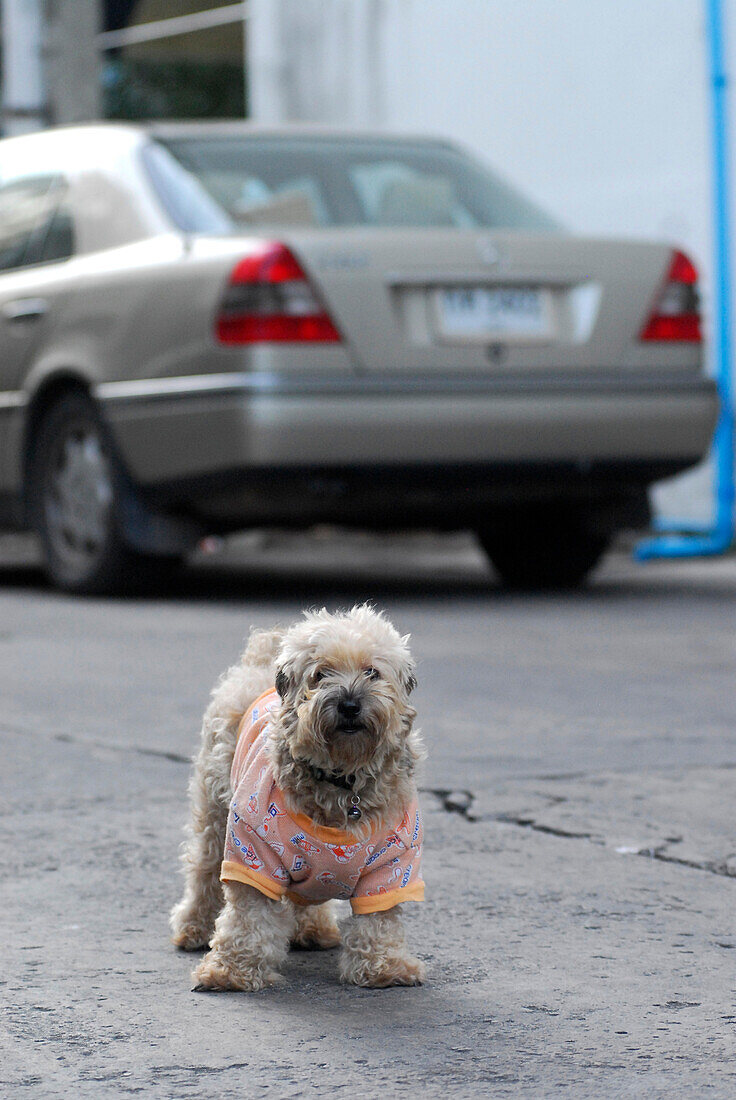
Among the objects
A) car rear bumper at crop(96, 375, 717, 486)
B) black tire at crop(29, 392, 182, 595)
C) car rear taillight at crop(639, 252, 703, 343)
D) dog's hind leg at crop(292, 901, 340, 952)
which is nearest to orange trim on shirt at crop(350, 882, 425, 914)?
dog's hind leg at crop(292, 901, 340, 952)

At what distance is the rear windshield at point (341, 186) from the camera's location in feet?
24.4

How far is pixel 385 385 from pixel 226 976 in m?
4.26

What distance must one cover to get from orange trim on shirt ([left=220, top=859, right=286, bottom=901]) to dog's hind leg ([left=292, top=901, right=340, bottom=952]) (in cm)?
30

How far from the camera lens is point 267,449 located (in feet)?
22.5

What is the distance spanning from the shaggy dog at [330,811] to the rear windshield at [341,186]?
14.8 ft

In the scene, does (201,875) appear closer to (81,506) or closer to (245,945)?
(245,945)

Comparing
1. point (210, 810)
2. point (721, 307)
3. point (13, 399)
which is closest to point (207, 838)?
point (210, 810)

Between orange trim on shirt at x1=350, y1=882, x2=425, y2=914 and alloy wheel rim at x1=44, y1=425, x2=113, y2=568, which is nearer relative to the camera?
orange trim on shirt at x1=350, y1=882, x2=425, y2=914

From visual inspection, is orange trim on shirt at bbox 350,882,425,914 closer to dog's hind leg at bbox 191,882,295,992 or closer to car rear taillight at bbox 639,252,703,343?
dog's hind leg at bbox 191,882,295,992

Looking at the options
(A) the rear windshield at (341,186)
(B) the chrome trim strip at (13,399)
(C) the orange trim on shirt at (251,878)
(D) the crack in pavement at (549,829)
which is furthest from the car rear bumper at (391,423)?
(C) the orange trim on shirt at (251,878)

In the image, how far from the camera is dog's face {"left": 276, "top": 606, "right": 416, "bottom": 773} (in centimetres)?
279

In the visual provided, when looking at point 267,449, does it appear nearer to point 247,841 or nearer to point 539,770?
point 539,770

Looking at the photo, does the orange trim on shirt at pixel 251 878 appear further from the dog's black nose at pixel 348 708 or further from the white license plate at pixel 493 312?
the white license plate at pixel 493 312

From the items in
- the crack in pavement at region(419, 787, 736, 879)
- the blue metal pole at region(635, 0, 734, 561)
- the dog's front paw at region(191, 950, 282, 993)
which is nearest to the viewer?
the dog's front paw at region(191, 950, 282, 993)
